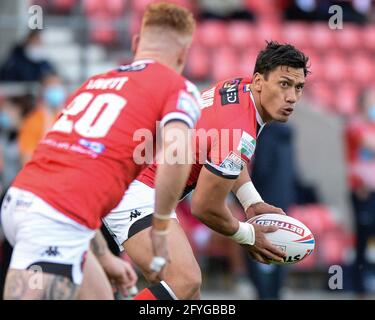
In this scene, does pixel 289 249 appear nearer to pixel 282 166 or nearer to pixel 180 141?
pixel 180 141

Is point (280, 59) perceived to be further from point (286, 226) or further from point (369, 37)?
point (369, 37)

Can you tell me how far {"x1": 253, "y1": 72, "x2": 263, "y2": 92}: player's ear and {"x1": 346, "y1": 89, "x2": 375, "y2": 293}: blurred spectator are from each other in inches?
250

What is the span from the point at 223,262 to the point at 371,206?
2056 mm

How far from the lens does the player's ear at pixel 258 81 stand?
6898 millimetres

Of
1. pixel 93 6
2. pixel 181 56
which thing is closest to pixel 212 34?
pixel 93 6

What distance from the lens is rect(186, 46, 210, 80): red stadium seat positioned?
613 inches

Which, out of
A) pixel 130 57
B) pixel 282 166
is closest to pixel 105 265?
pixel 282 166

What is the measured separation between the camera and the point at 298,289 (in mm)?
13719

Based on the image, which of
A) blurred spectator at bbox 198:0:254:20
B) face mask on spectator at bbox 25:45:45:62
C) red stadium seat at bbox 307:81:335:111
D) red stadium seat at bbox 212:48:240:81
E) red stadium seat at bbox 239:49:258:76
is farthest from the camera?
blurred spectator at bbox 198:0:254:20

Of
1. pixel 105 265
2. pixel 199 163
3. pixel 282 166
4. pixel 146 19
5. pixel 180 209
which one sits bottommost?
pixel 180 209

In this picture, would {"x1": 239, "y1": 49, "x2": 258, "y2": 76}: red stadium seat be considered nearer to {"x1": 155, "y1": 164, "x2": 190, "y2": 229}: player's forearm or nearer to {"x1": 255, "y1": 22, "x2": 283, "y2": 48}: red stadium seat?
{"x1": 255, "y1": 22, "x2": 283, "y2": 48}: red stadium seat

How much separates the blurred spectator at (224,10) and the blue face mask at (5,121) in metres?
3.98

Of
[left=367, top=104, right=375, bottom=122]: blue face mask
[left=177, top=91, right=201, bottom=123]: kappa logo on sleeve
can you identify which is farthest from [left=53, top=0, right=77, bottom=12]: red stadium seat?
[left=177, top=91, right=201, bottom=123]: kappa logo on sleeve

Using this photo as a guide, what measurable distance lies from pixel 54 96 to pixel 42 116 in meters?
0.40
